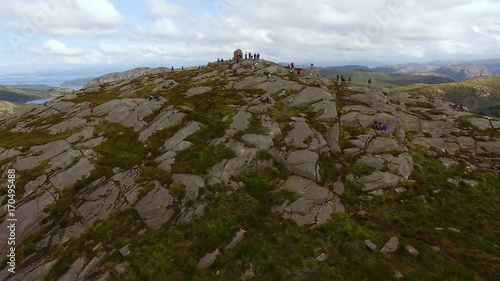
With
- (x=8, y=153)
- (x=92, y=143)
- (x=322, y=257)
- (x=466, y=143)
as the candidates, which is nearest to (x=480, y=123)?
(x=466, y=143)

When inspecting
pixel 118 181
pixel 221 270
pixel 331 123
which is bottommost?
pixel 221 270

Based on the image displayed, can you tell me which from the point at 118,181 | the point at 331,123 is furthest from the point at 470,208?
the point at 118,181

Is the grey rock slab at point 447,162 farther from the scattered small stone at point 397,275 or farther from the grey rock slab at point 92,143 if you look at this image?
the grey rock slab at point 92,143

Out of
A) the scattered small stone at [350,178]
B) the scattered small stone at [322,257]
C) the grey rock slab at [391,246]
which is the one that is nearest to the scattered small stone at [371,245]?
the grey rock slab at [391,246]

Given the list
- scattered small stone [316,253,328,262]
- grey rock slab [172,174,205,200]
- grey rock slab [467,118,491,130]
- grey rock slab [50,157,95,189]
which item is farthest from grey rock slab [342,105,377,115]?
grey rock slab [50,157,95,189]

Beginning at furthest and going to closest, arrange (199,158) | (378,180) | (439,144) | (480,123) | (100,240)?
(480,123) < (439,144) < (199,158) < (378,180) < (100,240)

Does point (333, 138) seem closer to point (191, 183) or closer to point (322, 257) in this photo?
point (322, 257)

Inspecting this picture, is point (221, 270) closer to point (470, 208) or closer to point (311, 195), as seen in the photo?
point (311, 195)

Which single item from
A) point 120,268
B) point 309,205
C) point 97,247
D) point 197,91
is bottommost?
point 120,268
